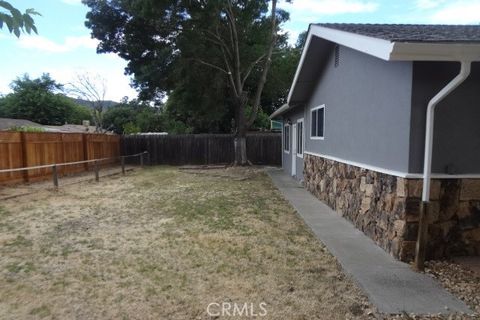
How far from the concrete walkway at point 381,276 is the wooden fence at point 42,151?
9372mm

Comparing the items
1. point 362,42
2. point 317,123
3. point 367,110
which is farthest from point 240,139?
point 362,42

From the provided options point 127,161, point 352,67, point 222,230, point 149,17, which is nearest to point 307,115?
point 352,67

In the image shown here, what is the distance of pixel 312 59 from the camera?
8.77 meters

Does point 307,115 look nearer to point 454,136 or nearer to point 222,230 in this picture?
point 222,230

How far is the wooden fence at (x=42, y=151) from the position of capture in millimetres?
11000

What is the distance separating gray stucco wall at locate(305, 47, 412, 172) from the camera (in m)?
4.49

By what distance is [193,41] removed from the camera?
1650 cm

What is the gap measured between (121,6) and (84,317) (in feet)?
56.2

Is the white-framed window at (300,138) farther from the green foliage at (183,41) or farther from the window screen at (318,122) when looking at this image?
the green foliage at (183,41)

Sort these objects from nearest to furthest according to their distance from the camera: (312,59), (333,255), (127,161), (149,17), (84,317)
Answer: (84,317) → (333,255) → (312,59) → (149,17) → (127,161)

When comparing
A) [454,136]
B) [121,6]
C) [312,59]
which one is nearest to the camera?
[454,136]

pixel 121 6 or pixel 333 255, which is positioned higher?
pixel 121 6

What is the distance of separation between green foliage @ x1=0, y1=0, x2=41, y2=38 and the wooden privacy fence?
18.7 metres

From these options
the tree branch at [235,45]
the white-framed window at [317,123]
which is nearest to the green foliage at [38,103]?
the tree branch at [235,45]
